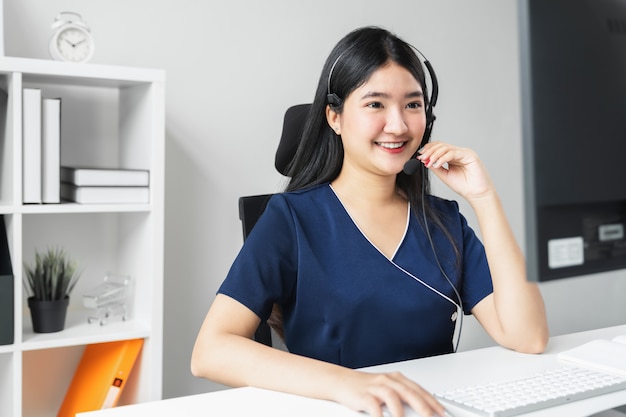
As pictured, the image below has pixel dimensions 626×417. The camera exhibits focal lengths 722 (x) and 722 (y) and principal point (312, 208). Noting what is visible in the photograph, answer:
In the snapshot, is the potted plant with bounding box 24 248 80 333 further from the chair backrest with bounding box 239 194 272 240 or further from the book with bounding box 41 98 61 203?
the chair backrest with bounding box 239 194 272 240

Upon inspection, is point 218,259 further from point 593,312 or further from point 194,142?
point 593,312

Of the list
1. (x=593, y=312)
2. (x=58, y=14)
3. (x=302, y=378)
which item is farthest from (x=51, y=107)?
(x=593, y=312)

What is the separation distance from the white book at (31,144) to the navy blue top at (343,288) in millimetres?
714

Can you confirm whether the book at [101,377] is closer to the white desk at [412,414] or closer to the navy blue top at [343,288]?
the navy blue top at [343,288]

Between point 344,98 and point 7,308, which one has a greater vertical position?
point 344,98

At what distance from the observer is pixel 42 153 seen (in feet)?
6.14

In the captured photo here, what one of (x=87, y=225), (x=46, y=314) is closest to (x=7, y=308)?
(x=46, y=314)

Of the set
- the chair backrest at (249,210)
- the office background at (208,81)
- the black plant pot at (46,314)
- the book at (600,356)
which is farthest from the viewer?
the office background at (208,81)

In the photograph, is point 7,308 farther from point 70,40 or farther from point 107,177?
point 70,40

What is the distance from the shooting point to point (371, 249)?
148cm

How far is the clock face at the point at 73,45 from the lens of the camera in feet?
6.38

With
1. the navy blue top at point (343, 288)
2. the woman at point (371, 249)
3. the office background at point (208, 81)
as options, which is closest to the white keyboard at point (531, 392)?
the woman at point (371, 249)

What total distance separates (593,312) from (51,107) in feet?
9.05

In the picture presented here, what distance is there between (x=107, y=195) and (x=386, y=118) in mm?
873
